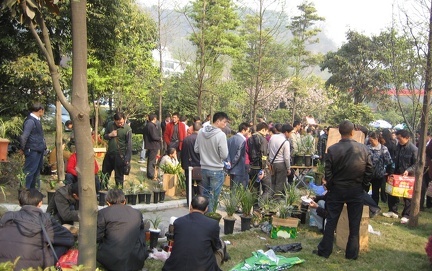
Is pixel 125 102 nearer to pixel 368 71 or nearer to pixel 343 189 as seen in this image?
pixel 343 189

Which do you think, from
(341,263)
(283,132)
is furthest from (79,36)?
(283,132)

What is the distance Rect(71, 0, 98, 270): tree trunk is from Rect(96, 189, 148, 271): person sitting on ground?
5.28 feet

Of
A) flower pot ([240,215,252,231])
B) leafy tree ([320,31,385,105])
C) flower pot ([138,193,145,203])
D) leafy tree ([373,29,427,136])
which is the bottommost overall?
flower pot ([240,215,252,231])

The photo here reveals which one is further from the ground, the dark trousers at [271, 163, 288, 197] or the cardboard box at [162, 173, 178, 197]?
the dark trousers at [271, 163, 288, 197]

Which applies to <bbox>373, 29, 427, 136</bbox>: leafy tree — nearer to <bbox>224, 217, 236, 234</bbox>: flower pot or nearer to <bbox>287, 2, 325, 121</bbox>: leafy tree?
<bbox>224, 217, 236, 234</bbox>: flower pot

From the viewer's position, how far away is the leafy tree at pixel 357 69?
99.2 feet

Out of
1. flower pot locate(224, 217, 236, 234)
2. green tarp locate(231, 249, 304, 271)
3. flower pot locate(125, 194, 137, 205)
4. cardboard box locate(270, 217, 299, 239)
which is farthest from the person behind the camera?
flower pot locate(125, 194, 137, 205)

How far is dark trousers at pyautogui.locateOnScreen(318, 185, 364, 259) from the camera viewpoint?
220 inches

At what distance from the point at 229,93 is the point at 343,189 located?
68.2ft

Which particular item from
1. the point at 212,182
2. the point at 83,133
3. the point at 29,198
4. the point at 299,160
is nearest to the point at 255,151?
the point at 212,182

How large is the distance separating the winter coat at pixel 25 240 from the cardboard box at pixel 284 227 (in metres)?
3.56

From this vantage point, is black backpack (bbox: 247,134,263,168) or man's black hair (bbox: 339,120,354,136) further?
black backpack (bbox: 247,134,263,168)


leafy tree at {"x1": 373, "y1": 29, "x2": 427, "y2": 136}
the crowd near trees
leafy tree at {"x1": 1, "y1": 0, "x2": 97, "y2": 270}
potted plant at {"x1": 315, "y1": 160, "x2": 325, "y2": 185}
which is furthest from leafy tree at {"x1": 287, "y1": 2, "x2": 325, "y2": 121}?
leafy tree at {"x1": 1, "y1": 0, "x2": 97, "y2": 270}

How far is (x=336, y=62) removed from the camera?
31766 millimetres
